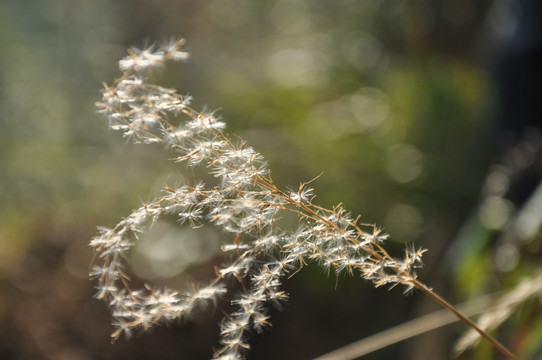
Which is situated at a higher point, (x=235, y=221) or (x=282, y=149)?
(x=282, y=149)

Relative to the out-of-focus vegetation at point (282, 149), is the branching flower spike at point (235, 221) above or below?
below

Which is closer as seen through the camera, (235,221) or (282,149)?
(235,221)

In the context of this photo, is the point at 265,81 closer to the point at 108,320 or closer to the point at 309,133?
the point at 309,133

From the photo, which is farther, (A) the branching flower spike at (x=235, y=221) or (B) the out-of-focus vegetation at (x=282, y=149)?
(B) the out-of-focus vegetation at (x=282, y=149)

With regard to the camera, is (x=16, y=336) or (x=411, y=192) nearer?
(x=16, y=336)

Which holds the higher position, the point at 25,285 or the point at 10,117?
the point at 10,117

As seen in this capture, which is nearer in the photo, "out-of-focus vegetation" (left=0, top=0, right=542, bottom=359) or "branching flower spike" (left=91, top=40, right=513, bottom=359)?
"branching flower spike" (left=91, top=40, right=513, bottom=359)

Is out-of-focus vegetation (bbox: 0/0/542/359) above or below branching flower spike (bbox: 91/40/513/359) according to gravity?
above

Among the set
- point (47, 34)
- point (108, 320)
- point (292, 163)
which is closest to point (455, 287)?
point (108, 320)
